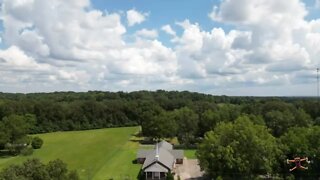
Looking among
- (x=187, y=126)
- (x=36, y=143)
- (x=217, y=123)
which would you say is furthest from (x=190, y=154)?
(x=36, y=143)

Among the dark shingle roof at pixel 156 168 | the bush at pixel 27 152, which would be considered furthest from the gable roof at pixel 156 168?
the bush at pixel 27 152

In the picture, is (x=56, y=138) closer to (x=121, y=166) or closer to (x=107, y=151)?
(x=107, y=151)

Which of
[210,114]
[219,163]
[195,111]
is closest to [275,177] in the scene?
[219,163]

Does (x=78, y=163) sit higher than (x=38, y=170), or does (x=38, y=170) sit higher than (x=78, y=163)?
(x=38, y=170)

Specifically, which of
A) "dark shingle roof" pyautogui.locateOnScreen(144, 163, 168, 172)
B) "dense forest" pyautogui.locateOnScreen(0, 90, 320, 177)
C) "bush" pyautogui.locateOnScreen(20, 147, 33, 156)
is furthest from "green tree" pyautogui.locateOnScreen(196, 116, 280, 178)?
"bush" pyautogui.locateOnScreen(20, 147, 33, 156)

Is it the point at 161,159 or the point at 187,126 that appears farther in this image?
the point at 187,126

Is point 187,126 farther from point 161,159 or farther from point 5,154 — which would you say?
point 5,154
